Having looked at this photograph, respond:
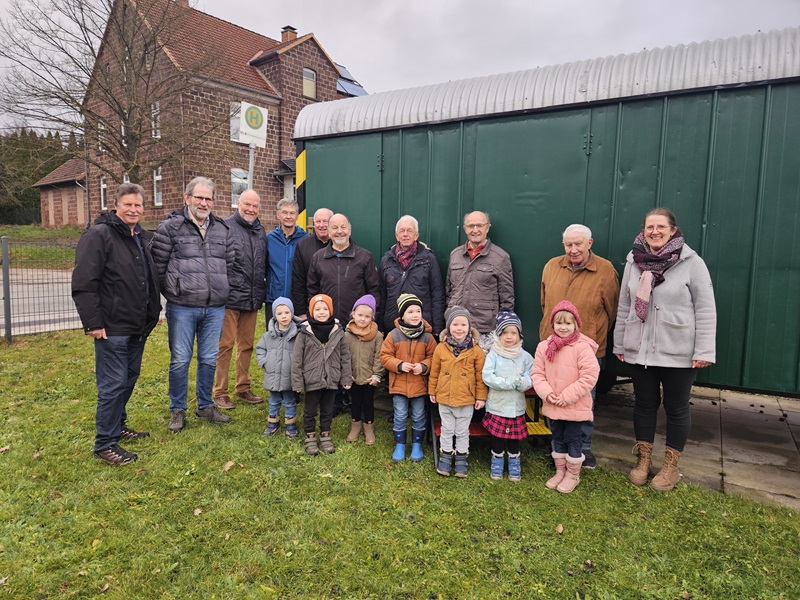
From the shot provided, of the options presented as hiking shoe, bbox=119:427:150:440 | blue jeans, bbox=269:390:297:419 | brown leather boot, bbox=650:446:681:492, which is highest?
blue jeans, bbox=269:390:297:419

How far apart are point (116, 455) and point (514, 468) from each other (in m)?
3.19

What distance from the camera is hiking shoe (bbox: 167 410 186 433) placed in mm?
4496

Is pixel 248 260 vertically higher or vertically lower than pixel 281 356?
higher

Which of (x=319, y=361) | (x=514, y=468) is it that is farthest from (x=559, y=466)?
(x=319, y=361)

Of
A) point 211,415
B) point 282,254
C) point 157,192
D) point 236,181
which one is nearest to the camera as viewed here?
point 211,415

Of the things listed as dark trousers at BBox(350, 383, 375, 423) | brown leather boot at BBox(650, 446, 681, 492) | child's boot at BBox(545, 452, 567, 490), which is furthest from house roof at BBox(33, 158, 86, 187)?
brown leather boot at BBox(650, 446, 681, 492)

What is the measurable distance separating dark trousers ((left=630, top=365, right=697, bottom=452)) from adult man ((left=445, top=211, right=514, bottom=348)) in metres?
1.18

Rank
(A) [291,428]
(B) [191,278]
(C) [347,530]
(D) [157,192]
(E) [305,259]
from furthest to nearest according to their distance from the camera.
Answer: (D) [157,192], (E) [305,259], (A) [291,428], (B) [191,278], (C) [347,530]

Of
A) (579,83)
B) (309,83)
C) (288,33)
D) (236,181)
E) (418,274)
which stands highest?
(288,33)

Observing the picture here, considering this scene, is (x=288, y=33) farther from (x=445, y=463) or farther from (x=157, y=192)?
(x=445, y=463)

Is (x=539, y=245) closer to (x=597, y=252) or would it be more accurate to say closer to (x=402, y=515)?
(x=597, y=252)

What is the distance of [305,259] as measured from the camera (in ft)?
15.9

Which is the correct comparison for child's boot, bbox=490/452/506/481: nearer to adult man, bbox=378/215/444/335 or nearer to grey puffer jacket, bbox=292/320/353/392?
adult man, bbox=378/215/444/335

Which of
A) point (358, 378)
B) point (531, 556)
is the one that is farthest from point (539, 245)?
point (531, 556)
